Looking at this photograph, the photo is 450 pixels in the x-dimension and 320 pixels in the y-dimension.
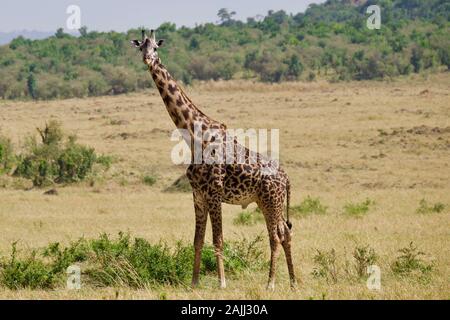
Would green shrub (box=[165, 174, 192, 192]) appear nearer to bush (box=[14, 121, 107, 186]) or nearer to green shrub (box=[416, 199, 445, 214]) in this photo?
bush (box=[14, 121, 107, 186])

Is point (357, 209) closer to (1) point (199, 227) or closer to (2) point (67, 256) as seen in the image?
(2) point (67, 256)

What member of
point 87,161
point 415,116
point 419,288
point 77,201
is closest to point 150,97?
point 415,116

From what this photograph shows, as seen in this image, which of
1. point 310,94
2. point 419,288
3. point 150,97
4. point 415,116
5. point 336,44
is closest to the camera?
point 419,288

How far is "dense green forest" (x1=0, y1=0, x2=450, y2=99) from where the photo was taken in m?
56.7

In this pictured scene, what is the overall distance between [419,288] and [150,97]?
4315 centimetres

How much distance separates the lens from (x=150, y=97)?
5106cm

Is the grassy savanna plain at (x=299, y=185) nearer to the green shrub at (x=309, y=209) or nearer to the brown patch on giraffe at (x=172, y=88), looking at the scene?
the green shrub at (x=309, y=209)

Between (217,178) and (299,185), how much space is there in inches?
553

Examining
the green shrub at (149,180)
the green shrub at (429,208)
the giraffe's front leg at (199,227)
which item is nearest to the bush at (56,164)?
the green shrub at (149,180)

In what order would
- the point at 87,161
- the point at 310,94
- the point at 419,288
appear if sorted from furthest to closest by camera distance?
the point at 310,94
the point at 87,161
the point at 419,288

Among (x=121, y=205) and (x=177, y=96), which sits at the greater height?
(x=177, y=96)

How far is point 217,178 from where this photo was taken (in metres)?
8.82

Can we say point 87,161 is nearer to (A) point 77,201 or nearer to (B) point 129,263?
(A) point 77,201

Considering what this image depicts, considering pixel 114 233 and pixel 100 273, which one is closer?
pixel 100 273
